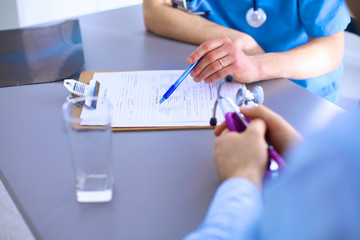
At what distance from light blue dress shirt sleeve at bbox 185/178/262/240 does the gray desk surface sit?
0.06 m

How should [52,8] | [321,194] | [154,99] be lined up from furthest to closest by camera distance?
1. [52,8]
2. [154,99]
3. [321,194]

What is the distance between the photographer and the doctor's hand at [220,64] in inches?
34.3

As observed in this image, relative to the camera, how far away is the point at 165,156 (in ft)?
2.16

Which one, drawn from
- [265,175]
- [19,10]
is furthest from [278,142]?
[19,10]

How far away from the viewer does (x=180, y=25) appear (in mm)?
1109

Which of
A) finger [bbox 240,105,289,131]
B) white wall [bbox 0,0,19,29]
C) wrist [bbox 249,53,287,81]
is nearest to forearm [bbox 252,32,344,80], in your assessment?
wrist [bbox 249,53,287,81]

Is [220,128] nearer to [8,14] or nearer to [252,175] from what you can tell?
[252,175]

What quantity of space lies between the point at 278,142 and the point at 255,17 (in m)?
0.61

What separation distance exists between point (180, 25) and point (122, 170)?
2.04ft

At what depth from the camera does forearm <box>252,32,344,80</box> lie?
3.02ft

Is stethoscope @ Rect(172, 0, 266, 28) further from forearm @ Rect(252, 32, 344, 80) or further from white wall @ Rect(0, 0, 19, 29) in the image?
white wall @ Rect(0, 0, 19, 29)

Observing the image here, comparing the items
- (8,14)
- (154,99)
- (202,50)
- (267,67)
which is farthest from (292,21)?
(8,14)

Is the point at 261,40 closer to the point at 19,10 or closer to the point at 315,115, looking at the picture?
the point at 315,115

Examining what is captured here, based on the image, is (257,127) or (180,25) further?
(180,25)
